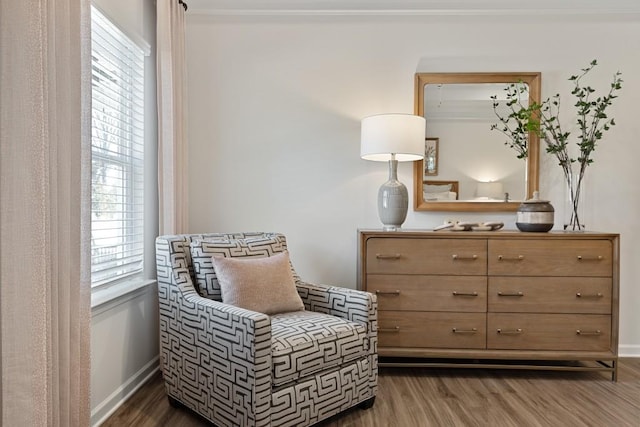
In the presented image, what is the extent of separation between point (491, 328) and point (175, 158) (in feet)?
7.11

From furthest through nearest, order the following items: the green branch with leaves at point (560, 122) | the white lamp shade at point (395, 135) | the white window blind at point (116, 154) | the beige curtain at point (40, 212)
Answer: the green branch with leaves at point (560, 122)
the white lamp shade at point (395, 135)
the white window blind at point (116, 154)
the beige curtain at point (40, 212)

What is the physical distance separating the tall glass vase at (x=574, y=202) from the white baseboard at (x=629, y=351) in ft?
2.98

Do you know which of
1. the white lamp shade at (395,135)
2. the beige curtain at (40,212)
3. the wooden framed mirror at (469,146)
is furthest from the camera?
the wooden framed mirror at (469,146)

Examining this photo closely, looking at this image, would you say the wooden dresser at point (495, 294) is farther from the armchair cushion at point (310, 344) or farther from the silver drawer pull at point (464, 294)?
the armchair cushion at point (310, 344)

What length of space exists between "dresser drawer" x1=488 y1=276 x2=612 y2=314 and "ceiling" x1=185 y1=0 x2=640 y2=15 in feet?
5.97

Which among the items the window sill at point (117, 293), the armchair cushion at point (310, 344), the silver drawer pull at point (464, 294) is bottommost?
the armchair cushion at point (310, 344)

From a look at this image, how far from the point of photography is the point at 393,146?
8.46ft

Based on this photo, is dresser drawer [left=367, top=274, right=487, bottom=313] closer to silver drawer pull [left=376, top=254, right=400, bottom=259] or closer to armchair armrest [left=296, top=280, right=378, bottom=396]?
silver drawer pull [left=376, top=254, right=400, bottom=259]

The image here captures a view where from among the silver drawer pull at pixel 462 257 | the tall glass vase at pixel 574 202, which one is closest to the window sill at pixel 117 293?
the silver drawer pull at pixel 462 257

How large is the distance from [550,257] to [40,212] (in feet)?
8.25

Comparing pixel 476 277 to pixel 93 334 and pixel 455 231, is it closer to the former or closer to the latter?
pixel 455 231

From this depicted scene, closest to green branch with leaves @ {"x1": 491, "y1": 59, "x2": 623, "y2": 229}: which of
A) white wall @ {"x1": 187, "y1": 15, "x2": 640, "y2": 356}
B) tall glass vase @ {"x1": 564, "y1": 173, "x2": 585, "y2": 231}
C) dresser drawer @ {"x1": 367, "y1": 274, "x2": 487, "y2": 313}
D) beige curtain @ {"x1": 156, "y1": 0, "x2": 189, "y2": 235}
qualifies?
tall glass vase @ {"x1": 564, "y1": 173, "x2": 585, "y2": 231}

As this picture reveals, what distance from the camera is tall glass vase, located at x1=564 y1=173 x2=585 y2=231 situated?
2836 millimetres

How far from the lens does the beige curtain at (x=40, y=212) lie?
1216 mm
